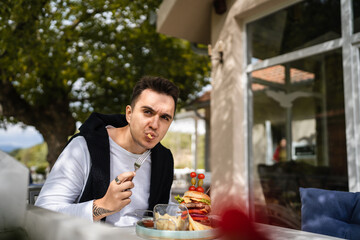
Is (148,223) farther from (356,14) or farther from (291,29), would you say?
(291,29)

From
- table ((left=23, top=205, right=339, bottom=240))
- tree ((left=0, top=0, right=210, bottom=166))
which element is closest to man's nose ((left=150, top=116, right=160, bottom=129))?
table ((left=23, top=205, right=339, bottom=240))

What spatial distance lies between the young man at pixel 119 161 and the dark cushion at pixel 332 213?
0.98 meters

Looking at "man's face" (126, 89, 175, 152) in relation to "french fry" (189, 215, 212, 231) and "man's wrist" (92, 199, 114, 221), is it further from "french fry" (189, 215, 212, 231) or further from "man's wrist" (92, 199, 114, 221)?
"french fry" (189, 215, 212, 231)

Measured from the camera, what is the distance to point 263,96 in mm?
5672

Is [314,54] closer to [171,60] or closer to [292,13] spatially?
[292,13]

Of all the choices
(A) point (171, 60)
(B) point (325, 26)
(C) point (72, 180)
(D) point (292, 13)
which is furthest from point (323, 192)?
(A) point (171, 60)

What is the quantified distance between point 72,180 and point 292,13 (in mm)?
4269

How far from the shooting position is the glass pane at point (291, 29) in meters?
4.66

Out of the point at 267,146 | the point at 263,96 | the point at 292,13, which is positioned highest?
the point at 292,13

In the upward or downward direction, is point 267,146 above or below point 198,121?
below

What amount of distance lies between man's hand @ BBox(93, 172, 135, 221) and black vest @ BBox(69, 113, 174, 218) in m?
0.38

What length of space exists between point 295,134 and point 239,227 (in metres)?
6.72

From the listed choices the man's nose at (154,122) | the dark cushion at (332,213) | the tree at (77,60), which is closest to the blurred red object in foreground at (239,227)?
the man's nose at (154,122)

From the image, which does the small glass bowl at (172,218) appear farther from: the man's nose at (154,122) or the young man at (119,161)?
the man's nose at (154,122)
